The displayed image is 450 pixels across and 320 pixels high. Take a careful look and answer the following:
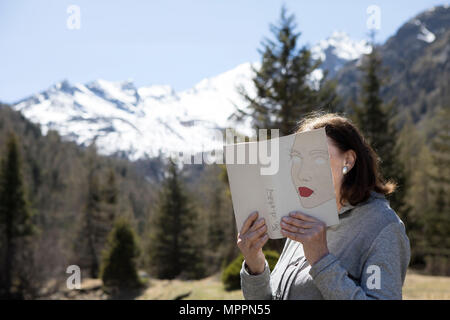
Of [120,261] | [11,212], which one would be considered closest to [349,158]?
[120,261]

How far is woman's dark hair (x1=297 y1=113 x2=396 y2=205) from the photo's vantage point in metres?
1.76

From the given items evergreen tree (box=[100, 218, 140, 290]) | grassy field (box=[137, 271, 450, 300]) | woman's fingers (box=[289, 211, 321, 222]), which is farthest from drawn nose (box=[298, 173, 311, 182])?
evergreen tree (box=[100, 218, 140, 290])

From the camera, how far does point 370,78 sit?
24.7 metres

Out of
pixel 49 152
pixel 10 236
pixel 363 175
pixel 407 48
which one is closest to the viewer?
pixel 363 175

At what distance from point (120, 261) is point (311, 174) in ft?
74.2

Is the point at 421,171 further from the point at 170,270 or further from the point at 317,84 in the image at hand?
the point at 170,270

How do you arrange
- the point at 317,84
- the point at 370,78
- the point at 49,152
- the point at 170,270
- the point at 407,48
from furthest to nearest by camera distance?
1. the point at 407,48
2. the point at 49,152
3. the point at 170,270
4. the point at 370,78
5. the point at 317,84

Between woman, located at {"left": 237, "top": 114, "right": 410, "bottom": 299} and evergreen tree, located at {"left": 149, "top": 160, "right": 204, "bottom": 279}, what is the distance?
1084 inches

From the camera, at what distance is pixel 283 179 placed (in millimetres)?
1567

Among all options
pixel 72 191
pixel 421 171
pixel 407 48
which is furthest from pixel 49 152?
pixel 407 48

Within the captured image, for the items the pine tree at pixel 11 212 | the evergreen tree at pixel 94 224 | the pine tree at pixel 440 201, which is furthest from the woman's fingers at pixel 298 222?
the evergreen tree at pixel 94 224

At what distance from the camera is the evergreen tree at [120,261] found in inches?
880

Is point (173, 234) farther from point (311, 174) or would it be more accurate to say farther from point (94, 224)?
point (311, 174)
